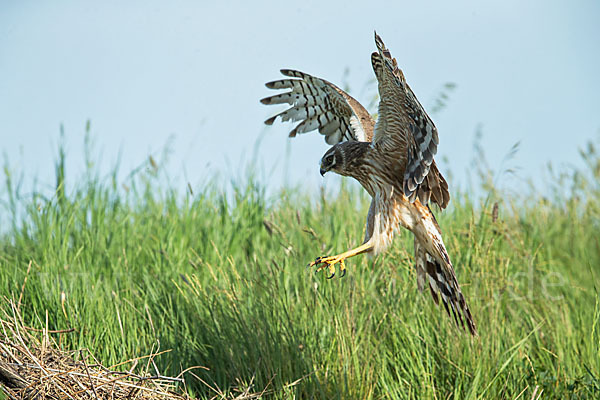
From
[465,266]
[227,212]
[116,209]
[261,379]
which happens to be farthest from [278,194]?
[261,379]

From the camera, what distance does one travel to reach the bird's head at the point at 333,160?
4414mm

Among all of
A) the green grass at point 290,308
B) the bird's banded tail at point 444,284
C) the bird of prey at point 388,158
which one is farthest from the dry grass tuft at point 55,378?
the bird's banded tail at point 444,284

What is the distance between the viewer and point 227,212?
6352 mm

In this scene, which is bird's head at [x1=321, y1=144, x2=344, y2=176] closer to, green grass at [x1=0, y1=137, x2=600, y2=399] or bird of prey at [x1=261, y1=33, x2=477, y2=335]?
bird of prey at [x1=261, y1=33, x2=477, y2=335]

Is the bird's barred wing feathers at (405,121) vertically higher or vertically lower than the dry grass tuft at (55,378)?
higher

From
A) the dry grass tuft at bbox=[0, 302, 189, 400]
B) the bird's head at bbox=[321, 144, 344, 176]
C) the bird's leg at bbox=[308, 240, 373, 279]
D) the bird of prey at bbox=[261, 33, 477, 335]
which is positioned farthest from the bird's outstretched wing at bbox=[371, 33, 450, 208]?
the dry grass tuft at bbox=[0, 302, 189, 400]

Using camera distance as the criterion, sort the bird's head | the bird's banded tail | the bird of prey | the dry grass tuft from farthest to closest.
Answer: the bird's banded tail < the bird's head < the bird of prey < the dry grass tuft

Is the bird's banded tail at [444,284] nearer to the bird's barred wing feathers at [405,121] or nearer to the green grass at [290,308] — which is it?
the green grass at [290,308]

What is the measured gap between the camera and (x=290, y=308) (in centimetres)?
475

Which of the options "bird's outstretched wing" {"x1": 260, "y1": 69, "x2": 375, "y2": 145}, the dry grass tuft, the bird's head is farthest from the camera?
"bird's outstretched wing" {"x1": 260, "y1": 69, "x2": 375, "y2": 145}

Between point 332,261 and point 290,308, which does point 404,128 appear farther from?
point 290,308

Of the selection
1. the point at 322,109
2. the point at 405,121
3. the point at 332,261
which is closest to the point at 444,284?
the point at 332,261

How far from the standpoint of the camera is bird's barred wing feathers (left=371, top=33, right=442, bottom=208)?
151 inches

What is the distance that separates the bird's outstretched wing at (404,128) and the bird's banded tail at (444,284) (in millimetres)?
551
